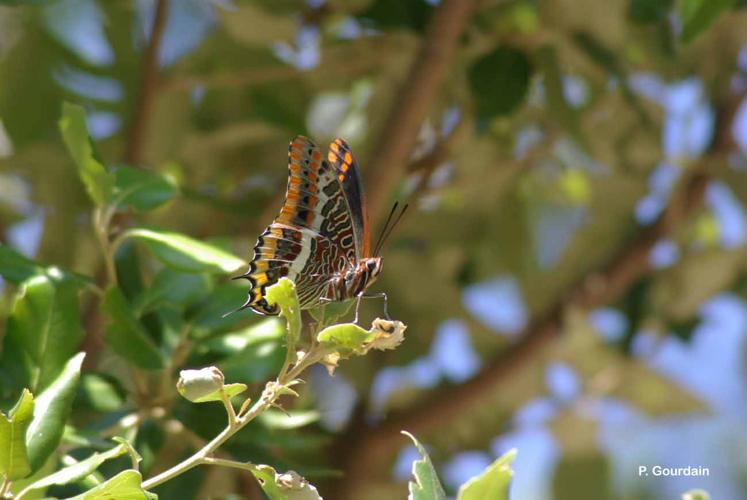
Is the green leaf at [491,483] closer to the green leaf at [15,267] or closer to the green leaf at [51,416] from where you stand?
the green leaf at [51,416]

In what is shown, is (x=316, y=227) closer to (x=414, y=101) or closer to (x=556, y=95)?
(x=414, y=101)

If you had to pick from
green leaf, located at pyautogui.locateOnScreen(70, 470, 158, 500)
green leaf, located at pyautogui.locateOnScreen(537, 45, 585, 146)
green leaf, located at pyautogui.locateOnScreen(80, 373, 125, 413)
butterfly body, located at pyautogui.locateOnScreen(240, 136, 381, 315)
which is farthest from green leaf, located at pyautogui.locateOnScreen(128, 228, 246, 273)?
green leaf, located at pyautogui.locateOnScreen(537, 45, 585, 146)

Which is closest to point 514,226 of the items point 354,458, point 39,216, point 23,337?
point 354,458

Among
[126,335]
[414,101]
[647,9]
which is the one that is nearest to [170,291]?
[126,335]

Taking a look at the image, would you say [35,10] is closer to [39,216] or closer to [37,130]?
[37,130]

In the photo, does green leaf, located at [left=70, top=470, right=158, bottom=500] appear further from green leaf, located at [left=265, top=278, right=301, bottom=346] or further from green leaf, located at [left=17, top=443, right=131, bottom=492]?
green leaf, located at [left=265, top=278, right=301, bottom=346]

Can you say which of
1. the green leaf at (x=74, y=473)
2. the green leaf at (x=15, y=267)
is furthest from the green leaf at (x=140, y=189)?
the green leaf at (x=74, y=473)
